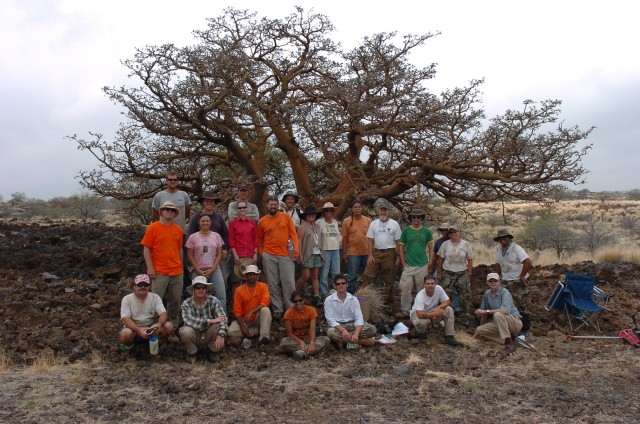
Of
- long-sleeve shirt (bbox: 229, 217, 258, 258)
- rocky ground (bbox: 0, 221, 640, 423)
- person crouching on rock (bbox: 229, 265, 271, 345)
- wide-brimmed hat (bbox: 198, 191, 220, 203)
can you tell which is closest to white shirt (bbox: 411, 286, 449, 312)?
rocky ground (bbox: 0, 221, 640, 423)

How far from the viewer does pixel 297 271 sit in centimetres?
1079

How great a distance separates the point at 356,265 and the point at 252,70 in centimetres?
436

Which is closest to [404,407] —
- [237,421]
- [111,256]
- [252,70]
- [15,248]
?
[237,421]

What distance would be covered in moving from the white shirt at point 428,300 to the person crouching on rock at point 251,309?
2190mm

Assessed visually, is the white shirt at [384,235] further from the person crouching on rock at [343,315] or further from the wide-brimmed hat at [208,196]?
the wide-brimmed hat at [208,196]

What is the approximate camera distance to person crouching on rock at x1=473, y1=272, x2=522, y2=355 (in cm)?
820

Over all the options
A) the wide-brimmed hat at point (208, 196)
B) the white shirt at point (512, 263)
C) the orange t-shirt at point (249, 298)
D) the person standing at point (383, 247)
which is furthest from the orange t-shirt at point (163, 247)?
the white shirt at point (512, 263)

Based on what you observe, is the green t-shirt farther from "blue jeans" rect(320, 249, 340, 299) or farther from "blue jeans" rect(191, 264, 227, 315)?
"blue jeans" rect(191, 264, 227, 315)

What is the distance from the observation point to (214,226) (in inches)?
326

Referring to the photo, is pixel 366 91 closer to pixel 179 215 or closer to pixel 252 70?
pixel 252 70

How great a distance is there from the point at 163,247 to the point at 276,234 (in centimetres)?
166

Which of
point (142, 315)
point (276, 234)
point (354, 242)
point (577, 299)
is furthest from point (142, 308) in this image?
point (577, 299)

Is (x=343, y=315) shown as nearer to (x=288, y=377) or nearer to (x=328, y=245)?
(x=328, y=245)

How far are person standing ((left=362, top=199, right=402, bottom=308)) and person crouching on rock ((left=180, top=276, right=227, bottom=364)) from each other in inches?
113
